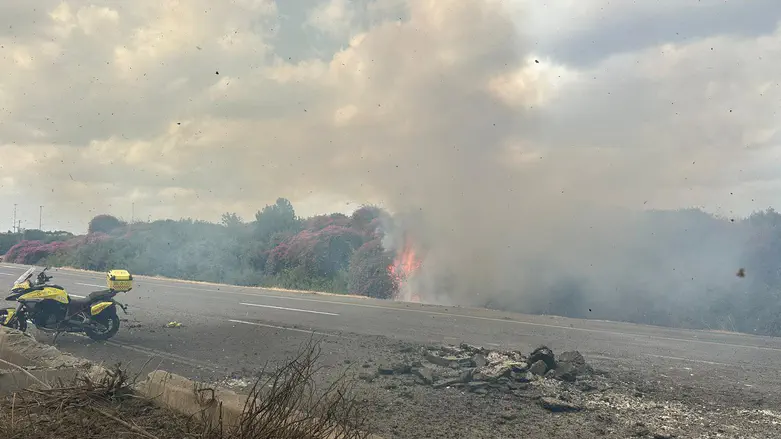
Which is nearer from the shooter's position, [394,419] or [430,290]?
[394,419]

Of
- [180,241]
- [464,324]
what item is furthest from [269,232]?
[464,324]

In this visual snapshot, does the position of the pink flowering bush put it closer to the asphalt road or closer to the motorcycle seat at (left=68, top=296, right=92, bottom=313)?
the asphalt road

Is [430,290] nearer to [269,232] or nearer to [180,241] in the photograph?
[269,232]

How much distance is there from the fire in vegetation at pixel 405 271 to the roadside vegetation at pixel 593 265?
0.77 ft

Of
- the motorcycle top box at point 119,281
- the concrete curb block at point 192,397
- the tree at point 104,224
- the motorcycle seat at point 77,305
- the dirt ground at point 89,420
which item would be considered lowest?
the dirt ground at point 89,420

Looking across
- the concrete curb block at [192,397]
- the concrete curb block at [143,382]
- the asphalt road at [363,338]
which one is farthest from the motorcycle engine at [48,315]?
the concrete curb block at [192,397]

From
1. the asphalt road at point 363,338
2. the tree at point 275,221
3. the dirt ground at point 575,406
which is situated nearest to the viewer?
the dirt ground at point 575,406

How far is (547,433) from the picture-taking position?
624 cm

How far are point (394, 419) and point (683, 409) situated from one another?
12.1ft

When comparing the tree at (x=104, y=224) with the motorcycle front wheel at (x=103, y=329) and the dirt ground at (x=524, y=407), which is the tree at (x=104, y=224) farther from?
the dirt ground at (x=524, y=407)

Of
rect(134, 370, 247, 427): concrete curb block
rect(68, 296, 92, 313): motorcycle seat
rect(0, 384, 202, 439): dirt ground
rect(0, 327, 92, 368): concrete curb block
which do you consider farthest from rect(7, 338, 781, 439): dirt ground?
rect(68, 296, 92, 313): motorcycle seat

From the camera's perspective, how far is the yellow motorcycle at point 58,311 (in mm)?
11047

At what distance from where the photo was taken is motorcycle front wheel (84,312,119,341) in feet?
37.1

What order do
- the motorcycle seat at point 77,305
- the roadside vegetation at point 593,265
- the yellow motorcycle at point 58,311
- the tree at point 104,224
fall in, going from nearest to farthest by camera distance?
the yellow motorcycle at point 58,311 < the motorcycle seat at point 77,305 < the roadside vegetation at point 593,265 < the tree at point 104,224
